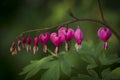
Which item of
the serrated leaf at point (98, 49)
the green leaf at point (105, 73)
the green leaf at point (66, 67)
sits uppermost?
the serrated leaf at point (98, 49)

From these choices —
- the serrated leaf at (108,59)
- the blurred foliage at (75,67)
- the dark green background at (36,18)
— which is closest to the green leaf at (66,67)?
the blurred foliage at (75,67)

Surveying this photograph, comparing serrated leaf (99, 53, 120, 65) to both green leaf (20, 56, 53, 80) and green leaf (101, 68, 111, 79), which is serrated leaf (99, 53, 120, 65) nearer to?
green leaf (101, 68, 111, 79)

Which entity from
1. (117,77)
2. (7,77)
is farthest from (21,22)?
(117,77)

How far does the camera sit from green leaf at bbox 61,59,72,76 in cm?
278

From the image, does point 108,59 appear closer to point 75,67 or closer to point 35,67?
point 75,67

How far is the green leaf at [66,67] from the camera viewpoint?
9.11 feet

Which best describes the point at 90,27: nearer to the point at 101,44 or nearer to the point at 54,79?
the point at 101,44

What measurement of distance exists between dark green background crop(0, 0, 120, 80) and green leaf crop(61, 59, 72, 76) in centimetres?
252

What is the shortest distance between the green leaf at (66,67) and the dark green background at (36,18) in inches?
99.2

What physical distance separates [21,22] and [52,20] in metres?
0.73

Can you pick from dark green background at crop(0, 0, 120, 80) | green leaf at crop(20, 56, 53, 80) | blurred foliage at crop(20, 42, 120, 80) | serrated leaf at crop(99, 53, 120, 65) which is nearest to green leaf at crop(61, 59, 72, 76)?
blurred foliage at crop(20, 42, 120, 80)

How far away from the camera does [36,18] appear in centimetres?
672

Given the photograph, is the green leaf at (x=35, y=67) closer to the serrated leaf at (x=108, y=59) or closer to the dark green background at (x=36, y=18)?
the serrated leaf at (x=108, y=59)

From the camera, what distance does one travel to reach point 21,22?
6.77m
